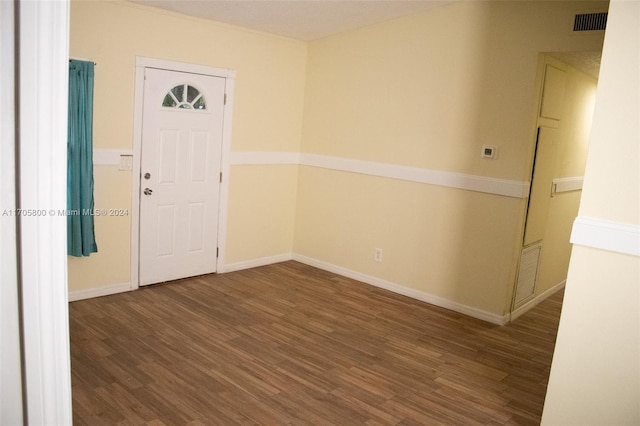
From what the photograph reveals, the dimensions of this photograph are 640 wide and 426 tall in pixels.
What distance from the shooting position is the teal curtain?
3.77 m

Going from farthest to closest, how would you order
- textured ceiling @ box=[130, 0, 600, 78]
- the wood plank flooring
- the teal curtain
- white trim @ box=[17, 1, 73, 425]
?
textured ceiling @ box=[130, 0, 600, 78] → the teal curtain → the wood plank flooring → white trim @ box=[17, 1, 73, 425]

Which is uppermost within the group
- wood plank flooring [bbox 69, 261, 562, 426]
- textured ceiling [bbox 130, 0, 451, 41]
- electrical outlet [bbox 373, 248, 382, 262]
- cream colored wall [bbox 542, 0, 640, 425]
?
textured ceiling [bbox 130, 0, 451, 41]

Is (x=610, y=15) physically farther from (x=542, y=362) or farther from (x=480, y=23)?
(x=542, y=362)

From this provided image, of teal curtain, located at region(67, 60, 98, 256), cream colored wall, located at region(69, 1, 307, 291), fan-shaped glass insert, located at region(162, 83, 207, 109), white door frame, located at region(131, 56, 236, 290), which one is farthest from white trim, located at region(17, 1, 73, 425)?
fan-shaped glass insert, located at region(162, 83, 207, 109)

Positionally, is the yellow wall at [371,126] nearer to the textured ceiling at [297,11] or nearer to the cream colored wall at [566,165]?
the textured ceiling at [297,11]

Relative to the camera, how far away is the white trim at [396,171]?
4.18m

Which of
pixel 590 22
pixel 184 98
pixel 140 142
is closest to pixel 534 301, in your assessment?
pixel 590 22

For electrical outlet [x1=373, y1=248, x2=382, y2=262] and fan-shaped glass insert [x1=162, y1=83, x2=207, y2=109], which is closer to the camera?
fan-shaped glass insert [x1=162, y1=83, x2=207, y2=109]

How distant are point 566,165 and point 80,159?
170 inches

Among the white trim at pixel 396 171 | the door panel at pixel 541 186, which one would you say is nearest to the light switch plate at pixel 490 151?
the white trim at pixel 396 171

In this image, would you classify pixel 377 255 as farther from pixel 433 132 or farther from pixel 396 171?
pixel 433 132

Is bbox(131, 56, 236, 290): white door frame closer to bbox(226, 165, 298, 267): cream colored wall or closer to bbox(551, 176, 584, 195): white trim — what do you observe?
bbox(226, 165, 298, 267): cream colored wall

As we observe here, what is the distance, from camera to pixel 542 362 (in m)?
3.64

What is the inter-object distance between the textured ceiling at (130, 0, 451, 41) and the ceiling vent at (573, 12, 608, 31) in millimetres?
1102
